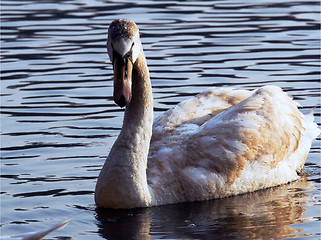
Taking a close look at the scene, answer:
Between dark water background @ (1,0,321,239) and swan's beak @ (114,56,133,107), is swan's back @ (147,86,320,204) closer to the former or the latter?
dark water background @ (1,0,321,239)

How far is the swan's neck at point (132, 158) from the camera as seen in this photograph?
10.0 m

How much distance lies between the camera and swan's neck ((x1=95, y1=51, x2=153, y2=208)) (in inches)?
394

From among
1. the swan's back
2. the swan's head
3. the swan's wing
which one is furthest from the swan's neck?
the swan's wing

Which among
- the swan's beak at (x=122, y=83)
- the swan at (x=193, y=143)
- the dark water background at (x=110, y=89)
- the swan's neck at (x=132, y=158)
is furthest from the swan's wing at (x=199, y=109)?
the swan's beak at (x=122, y=83)

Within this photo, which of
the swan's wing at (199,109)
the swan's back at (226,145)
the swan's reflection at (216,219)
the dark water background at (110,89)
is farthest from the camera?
the swan's wing at (199,109)

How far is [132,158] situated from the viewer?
10.1 m

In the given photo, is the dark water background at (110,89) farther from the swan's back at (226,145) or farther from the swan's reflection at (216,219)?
the swan's back at (226,145)

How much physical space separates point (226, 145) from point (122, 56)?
1958mm

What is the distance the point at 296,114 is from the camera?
1202 centimetres

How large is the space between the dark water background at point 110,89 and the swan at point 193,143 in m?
0.18

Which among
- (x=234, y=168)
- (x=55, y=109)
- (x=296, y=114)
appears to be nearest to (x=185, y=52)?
(x=55, y=109)

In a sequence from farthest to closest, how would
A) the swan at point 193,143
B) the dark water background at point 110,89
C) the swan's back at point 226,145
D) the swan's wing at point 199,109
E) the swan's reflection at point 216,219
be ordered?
the swan's wing at point 199,109, the swan's back at point 226,145, the swan at point 193,143, the dark water background at point 110,89, the swan's reflection at point 216,219

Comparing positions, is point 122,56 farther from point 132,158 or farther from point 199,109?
point 199,109

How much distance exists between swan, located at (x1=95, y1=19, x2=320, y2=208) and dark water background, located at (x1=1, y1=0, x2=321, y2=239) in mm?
178
